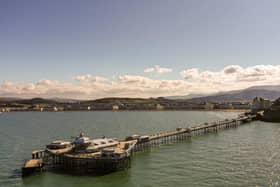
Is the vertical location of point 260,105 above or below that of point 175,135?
above

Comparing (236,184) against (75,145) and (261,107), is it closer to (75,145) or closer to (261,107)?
(75,145)

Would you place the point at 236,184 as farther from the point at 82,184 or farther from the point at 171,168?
the point at 82,184

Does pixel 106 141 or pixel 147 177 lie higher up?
pixel 106 141

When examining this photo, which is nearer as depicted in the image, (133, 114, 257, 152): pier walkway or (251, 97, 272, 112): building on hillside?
(133, 114, 257, 152): pier walkway

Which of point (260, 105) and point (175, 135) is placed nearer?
point (175, 135)

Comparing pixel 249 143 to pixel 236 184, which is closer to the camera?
pixel 236 184

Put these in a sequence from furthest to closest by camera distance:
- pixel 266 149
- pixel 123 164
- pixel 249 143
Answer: pixel 249 143 → pixel 266 149 → pixel 123 164

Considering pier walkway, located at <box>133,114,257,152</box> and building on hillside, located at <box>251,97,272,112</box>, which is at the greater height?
building on hillside, located at <box>251,97,272,112</box>

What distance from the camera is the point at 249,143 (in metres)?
62.7

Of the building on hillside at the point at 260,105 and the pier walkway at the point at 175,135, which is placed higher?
the building on hillside at the point at 260,105

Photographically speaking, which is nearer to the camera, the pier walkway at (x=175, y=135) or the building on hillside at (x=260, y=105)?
the pier walkway at (x=175, y=135)

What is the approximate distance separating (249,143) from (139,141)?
1042 inches

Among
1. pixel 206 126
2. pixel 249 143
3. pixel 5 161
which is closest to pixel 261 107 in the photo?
pixel 206 126

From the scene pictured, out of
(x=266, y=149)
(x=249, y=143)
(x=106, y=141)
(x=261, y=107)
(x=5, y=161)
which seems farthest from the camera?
(x=261, y=107)
